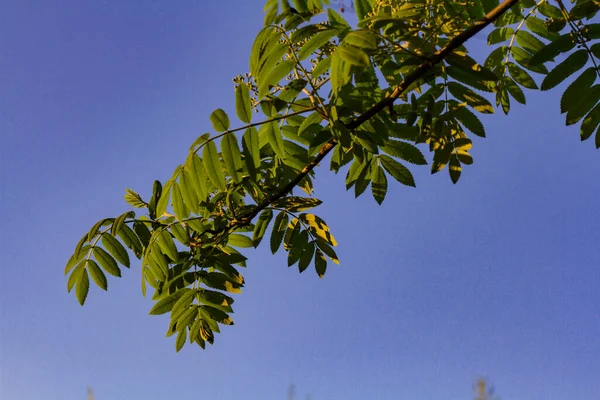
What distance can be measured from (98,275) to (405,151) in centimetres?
148

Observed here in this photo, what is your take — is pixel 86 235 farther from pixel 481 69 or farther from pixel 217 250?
pixel 481 69

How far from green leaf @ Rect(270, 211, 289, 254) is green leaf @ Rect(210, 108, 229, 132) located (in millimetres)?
671

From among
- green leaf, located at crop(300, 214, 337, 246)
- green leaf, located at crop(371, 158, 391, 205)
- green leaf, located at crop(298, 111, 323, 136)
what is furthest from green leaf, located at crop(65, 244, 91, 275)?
green leaf, located at crop(371, 158, 391, 205)

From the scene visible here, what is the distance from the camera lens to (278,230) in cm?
262

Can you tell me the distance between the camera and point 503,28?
8.09ft

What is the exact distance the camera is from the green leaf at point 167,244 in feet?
7.66

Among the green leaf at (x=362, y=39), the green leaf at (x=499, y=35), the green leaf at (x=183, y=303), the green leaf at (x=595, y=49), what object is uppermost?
the green leaf at (x=499, y=35)

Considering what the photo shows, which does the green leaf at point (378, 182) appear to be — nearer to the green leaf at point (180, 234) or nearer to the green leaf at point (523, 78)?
the green leaf at point (523, 78)

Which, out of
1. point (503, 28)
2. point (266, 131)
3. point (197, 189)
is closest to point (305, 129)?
point (266, 131)

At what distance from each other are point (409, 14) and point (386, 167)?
0.74 meters

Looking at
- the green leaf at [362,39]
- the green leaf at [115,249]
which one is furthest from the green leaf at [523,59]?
the green leaf at [115,249]

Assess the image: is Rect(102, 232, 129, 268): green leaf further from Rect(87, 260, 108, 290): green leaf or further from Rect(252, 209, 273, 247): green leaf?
Rect(252, 209, 273, 247): green leaf

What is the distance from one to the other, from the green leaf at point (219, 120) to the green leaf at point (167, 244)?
0.56 metres

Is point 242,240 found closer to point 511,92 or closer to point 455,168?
point 455,168
